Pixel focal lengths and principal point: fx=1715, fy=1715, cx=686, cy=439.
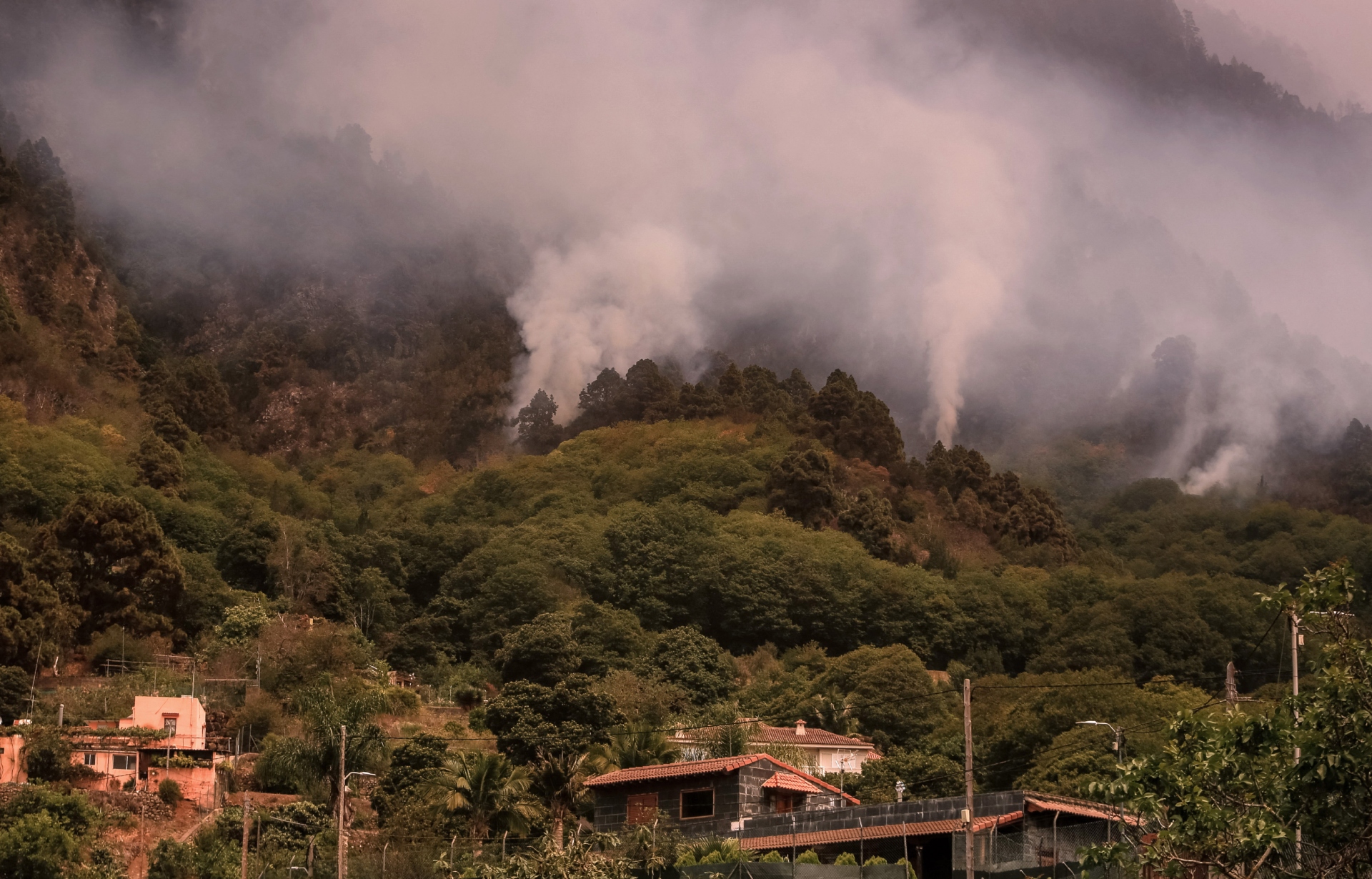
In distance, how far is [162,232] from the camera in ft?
480

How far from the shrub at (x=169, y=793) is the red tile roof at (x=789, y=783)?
1972 cm

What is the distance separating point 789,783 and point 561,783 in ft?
24.0

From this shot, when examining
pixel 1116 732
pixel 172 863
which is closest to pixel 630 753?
pixel 172 863

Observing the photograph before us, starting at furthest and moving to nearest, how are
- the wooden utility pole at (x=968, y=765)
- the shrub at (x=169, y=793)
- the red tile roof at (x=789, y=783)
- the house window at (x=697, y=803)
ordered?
1. the shrub at (x=169, y=793)
2. the red tile roof at (x=789, y=783)
3. the house window at (x=697, y=803)
4. the wooden utility pole at (x=968, y=765)

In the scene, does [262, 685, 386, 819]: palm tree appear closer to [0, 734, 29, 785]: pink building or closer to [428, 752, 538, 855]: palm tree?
[428, 752, 538, 855]: palm tree

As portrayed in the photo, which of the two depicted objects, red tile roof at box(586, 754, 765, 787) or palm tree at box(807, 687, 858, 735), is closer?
red tile roof at box(586, 754, 765, 787)

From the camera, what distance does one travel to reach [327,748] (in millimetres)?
53688

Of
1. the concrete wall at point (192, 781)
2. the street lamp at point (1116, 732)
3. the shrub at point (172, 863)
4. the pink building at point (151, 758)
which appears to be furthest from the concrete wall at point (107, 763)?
the street lamp at point (1116, 732)

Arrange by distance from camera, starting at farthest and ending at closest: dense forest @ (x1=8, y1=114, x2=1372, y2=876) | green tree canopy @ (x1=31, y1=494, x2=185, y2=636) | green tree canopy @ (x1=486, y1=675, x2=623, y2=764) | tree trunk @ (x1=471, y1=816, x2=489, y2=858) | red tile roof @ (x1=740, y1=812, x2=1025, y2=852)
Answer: green tree canopy @ (x1=31, y1=494, x2=185, y2=636)
dense forest @ (x1=8, y1=114, x2=1372, y2=876)
green tree canopy @ (x1=486, y1=675, x2=623, y2=764)
tree trunk @ (x1=471, y1=816, x2=489, y2=858)
red tile roof @ (x1=740, y1=812, x2=1025, y2=852)

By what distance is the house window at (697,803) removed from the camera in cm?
4972

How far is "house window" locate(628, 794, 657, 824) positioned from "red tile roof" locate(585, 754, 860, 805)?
1.89 feet

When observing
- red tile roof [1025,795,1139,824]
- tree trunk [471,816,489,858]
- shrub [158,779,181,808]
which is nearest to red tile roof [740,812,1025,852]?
red tile roof [1025,795,1139,824]

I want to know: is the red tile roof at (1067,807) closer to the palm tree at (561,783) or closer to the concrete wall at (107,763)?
the palm tree at (561,783)

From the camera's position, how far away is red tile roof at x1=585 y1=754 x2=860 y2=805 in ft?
162
